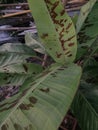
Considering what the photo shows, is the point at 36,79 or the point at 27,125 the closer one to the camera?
the point at 27,125

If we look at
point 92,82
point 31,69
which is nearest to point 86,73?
point 92,82

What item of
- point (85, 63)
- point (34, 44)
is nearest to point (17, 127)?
point (85, 63)

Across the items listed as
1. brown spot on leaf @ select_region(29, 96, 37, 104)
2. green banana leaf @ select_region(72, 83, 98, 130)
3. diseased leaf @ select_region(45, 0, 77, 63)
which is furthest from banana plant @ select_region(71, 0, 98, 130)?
brown spot on leaf @ select_region(29, 96, 37, 104)

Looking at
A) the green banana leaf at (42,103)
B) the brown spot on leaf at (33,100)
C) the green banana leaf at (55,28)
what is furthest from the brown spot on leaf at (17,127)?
the green banana leaf at (55,28)

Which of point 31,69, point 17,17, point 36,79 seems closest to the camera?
point 36,79

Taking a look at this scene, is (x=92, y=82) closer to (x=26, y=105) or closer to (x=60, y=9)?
(x=60, y=9)

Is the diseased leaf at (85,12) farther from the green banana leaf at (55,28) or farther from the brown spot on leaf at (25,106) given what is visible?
the brown spot on leaf at (25,106)

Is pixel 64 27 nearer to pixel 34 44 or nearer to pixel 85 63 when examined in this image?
pixel 85 63
